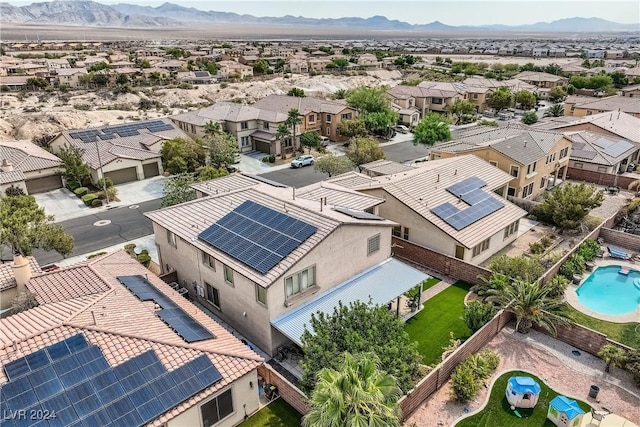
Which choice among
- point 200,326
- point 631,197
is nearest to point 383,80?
point 631,197

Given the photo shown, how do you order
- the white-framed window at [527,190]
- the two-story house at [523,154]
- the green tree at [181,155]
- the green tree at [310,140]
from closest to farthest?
the two-story house at [523,154], the white-framed window at [527,190], the green tree at [181,155], the green tree at [310,140]

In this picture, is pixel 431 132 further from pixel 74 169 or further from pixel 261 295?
pixel 74 169

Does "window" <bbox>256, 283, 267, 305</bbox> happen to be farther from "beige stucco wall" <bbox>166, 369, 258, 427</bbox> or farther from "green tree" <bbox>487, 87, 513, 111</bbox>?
"green tree" <bbox>487, 87, 513, 111</bbox>

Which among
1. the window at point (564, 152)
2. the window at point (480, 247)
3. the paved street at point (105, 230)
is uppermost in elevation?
the window at point (564, 152)

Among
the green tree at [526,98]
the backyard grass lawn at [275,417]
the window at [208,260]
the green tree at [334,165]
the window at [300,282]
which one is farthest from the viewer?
the green tree at [526,98]

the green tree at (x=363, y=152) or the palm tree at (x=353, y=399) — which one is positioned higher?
the palm tree at (x=353, y=399)

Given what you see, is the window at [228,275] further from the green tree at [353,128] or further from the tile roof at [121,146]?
the green tree at [353,128]

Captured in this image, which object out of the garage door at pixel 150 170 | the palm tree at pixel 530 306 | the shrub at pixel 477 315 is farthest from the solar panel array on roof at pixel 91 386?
the garage door at pixel 150 170

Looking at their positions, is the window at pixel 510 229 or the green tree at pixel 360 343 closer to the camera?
the green tree at pixel 360 343
